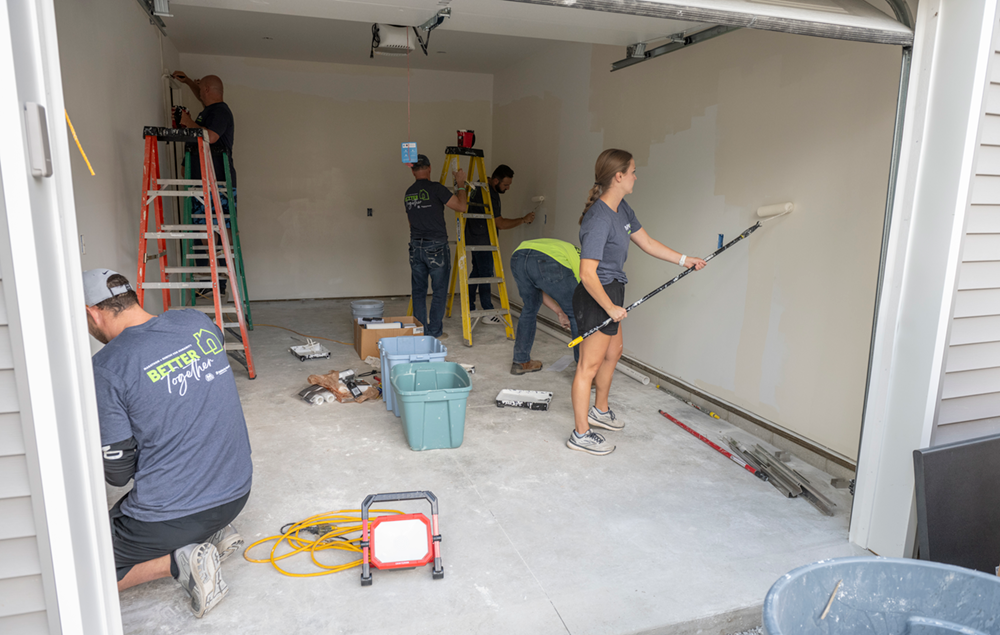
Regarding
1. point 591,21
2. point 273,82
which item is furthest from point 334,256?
point 591,21

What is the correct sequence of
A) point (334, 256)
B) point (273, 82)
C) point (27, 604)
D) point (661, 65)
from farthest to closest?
point (334, 256)
point (273, 82)
point (661, 65)
point (27, 604)

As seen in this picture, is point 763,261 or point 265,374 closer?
point 763,261

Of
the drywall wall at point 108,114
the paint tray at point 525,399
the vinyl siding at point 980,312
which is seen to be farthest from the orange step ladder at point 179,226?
the vinyl siding at point 980,312

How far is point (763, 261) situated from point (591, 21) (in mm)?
1511

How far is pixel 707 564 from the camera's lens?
218 centimetres

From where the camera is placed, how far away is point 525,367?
14.7ft

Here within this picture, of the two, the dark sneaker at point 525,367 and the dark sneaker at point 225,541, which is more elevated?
the dark sneaker at point 225,541

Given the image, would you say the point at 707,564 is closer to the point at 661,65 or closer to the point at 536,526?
the point at 536,526

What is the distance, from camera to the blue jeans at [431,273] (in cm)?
499

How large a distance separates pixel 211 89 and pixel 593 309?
393 centimetres

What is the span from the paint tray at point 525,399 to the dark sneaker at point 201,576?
205 cm

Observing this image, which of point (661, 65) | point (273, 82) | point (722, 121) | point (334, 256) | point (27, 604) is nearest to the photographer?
point (27, 604)

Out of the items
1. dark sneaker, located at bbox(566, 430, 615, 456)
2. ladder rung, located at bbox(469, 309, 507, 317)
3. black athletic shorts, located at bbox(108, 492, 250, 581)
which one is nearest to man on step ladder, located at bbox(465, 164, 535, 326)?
ladder rung, located at bbox(469, 309, 507, 317)

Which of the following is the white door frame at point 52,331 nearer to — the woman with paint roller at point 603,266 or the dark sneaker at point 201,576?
the dark sneaker at point 201,576
